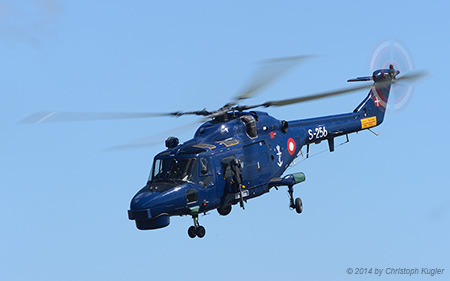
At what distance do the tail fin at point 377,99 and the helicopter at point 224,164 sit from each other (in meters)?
5.05

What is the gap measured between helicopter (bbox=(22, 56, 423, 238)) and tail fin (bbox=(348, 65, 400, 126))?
16.6 feet

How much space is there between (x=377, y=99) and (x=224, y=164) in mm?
13527

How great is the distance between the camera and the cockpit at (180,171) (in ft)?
88.9

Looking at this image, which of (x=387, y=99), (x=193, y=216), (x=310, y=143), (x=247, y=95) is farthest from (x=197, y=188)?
(x=387, y=99)

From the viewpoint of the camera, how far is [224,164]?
28312mm

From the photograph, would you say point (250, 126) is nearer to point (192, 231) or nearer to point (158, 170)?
point (158, 170)

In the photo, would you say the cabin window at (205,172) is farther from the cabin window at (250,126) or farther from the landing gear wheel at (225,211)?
the cabin window at (250,126)

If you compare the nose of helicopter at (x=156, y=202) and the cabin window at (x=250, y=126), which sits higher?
the cabin window at (x=250, y=126)

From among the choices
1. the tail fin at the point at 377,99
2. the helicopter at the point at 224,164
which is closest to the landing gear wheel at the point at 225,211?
the helicopter at the point at 224,164

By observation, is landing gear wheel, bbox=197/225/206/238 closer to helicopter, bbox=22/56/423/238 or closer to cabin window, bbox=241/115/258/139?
helicopter, bbox=22/56/423/238

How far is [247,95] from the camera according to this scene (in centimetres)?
2872

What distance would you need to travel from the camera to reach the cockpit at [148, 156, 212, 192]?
88.9 feet

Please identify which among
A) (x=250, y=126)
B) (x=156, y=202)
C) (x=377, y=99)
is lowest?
(x=156, y=202)

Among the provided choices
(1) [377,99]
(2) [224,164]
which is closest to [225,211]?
(2) [224,164]
